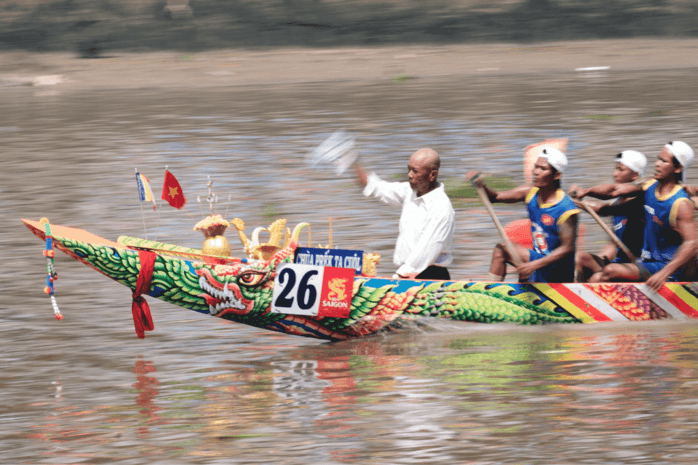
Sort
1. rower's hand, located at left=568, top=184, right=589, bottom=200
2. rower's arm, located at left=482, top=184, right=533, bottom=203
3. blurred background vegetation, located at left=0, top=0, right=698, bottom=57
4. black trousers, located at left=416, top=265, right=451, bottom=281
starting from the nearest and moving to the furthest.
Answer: black trousers, located at left=416, top=265, right=451, bottom=281 < rower's arm, located at left=482, top=184, right=533, bottom=203 < rower's hand, located at left=568, top=184, right=589, bottom=200 < blurred background vegetation, located at left=0, top=0, right=698, bottom=57

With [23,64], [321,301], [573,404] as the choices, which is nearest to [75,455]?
[321,301]

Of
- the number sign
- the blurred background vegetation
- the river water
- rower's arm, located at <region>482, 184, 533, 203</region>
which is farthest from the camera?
the blurred background vegetation

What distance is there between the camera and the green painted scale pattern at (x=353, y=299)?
787cm

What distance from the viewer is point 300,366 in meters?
7.72

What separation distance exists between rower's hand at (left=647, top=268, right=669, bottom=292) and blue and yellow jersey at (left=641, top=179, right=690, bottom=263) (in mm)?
150

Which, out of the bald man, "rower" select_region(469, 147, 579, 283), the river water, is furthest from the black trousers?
"rower" select_region(469, 147, 579, 283)

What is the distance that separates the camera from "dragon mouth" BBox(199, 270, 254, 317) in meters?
7.90

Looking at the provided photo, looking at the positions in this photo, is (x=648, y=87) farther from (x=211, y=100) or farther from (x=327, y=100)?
(x=211, y=100)

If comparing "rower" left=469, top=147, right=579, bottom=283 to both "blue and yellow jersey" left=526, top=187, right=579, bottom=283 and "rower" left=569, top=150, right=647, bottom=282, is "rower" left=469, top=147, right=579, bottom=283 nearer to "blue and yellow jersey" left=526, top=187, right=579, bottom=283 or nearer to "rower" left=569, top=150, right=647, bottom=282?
"blue and yellow jersey" left=526, top=187, right=579, bottom=283

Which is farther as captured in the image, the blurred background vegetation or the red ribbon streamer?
the blurred background vegetation

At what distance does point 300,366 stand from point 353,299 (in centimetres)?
63

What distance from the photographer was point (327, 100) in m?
22.2

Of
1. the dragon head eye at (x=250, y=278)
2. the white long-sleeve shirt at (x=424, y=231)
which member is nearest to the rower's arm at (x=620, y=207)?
the white long-sleeve shirt at (x=424, y=231)

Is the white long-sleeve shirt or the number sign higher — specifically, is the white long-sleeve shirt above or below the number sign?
above
